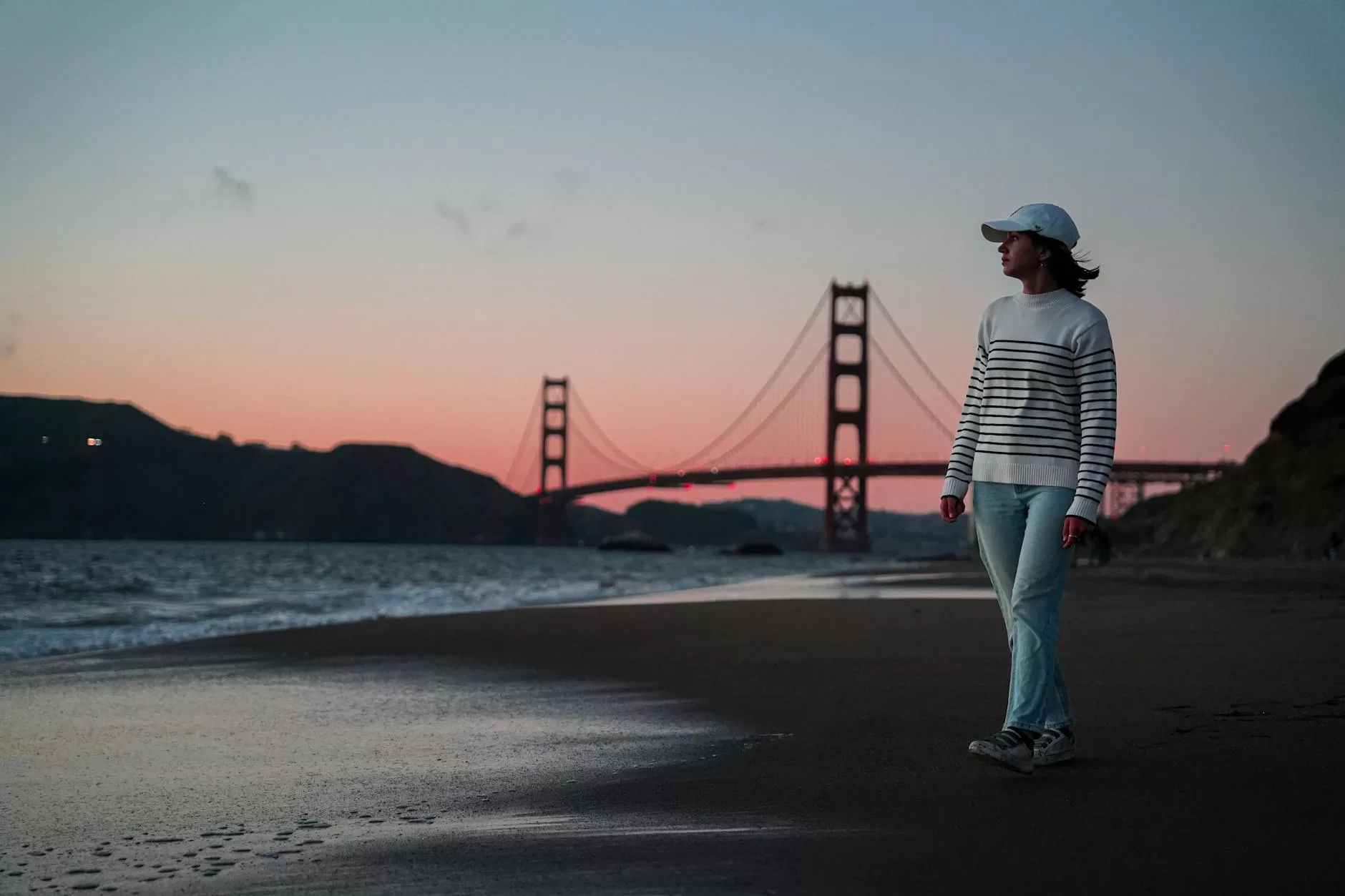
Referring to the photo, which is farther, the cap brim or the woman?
the cap brim

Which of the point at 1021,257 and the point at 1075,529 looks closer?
the point at 1075,529

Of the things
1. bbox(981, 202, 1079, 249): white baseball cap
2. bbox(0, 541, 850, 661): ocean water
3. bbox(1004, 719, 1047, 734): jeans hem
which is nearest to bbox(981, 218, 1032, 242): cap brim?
bbox(981, 202, 1079, 249): white baseball cap

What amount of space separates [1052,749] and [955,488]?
64 cm

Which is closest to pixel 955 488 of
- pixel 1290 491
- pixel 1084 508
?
pixel 1084 508

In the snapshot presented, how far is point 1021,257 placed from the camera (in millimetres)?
3098

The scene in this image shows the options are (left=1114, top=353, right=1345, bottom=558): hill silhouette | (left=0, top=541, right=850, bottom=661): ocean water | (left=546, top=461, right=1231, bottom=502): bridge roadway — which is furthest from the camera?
(left=546, top=461, right=1231, bottom=502): bridge roadway

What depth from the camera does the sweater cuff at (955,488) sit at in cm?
314

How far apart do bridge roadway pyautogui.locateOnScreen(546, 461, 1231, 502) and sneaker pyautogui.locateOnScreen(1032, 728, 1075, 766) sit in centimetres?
3908

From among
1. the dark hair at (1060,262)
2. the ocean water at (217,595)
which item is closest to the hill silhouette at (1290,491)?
the ocean water at (217,595)

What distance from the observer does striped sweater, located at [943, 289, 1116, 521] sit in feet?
9.67

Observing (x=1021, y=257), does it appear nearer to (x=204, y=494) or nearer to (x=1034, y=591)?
(x=1034, y=591)

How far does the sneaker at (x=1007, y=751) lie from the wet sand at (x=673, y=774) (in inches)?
1.4

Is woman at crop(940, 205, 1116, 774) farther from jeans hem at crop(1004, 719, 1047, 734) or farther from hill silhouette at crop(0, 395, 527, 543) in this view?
hill silhouette at crop(0, 395, 527, 543)

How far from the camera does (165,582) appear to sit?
21.8 m
